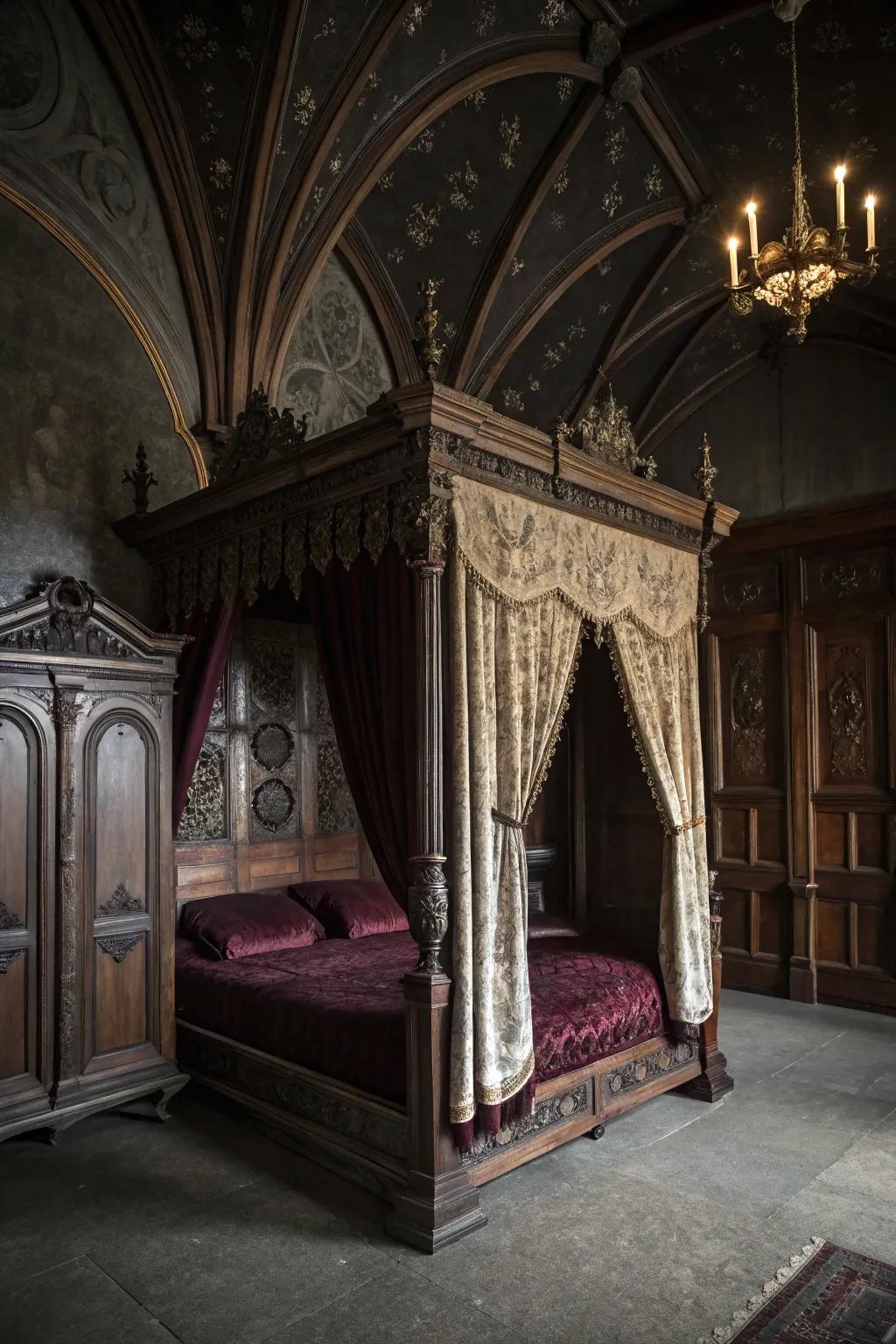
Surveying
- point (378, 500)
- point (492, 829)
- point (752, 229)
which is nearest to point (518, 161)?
point (752, 229)

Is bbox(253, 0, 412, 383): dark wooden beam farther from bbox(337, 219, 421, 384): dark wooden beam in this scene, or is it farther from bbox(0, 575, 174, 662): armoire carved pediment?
bbox(0, 575, 174, 662): armoire carved pediment

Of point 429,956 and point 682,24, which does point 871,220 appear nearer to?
point 682,24

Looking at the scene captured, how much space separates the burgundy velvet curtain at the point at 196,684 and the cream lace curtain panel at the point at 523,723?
5.29 ft

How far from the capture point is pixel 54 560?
4621mm

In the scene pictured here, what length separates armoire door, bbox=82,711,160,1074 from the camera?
3.90 metres

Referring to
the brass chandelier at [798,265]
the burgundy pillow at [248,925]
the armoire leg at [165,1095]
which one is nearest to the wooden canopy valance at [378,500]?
the brass chandelier at [798,265]

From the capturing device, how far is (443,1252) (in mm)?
2896

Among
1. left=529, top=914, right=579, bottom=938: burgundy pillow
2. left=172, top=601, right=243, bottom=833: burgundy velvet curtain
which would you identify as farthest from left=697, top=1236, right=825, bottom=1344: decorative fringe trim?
left=172, top=601, right=243, bottom=833: burgundy velvet curtain

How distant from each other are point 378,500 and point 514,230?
3333 mm

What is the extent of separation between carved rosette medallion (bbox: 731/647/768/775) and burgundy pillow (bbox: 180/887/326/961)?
11.1 feet

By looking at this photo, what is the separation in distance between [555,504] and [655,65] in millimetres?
3207

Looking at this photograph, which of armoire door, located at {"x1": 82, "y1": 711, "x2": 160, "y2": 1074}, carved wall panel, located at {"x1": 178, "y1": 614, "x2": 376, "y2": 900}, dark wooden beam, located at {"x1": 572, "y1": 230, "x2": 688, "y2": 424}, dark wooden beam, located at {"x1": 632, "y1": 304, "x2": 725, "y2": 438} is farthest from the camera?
dark wooden beam, located at {"x1": 632, "y1": 304, "x2": 725, "y2": 438}

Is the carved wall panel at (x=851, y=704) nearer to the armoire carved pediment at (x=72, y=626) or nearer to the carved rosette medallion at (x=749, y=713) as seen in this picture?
the carved rosette medallion at (x=749, y=713)

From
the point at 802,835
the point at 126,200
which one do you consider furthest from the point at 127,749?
the point at 802,835
